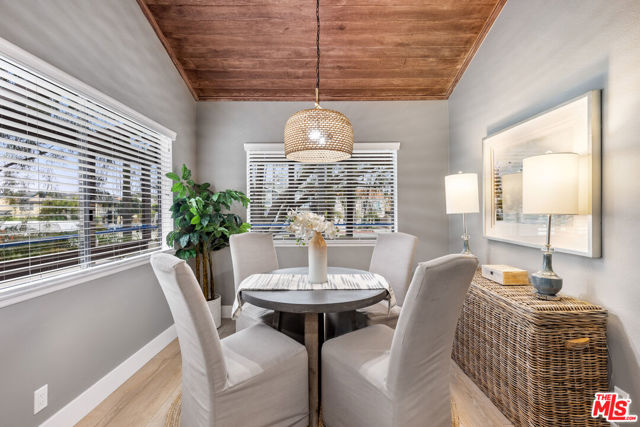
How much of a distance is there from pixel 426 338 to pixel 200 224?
7.82 ft

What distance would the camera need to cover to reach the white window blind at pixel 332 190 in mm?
3529

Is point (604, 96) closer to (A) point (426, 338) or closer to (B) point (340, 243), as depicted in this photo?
(A) point (426, 338)

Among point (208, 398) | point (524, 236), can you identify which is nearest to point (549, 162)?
point (524, 236)

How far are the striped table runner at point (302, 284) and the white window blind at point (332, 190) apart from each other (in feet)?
4.71

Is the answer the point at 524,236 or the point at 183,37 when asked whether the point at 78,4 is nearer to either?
the point at 183,37

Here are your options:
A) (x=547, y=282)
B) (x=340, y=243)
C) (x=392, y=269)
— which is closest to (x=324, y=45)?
(x=340, y=243)

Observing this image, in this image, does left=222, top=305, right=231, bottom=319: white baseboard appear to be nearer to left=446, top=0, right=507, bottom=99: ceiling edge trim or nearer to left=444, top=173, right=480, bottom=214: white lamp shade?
left=444, top=173, right=480, bottom=214: white lamp shade

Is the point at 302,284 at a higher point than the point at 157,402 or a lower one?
higher

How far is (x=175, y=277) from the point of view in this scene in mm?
1234

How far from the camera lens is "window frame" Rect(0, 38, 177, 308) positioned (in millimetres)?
1416

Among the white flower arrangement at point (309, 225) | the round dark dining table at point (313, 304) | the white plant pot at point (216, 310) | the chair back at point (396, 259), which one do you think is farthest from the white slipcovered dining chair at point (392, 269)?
the white plant pot at point (216, 310)

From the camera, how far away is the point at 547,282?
1689 mm

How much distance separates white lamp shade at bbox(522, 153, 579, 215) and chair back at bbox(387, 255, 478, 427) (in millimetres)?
711

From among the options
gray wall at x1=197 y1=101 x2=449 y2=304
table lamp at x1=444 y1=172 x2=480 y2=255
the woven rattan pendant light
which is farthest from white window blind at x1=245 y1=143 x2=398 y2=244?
the woven rattan pendant light
